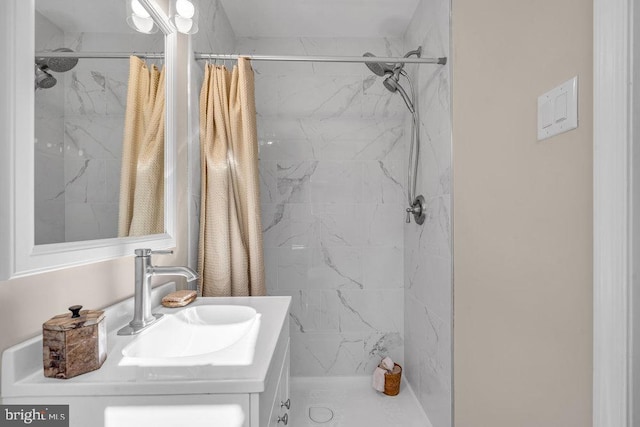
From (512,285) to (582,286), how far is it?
0.26 meters

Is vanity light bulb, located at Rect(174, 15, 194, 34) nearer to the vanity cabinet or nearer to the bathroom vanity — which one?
the bathroom vanity

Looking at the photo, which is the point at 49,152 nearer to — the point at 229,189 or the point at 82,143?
the point at 82,143

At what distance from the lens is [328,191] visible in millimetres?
2100

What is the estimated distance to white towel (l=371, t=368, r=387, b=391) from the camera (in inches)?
77.1

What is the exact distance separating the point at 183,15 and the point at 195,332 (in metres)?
1.22

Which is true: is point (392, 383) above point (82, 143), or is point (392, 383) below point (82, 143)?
below

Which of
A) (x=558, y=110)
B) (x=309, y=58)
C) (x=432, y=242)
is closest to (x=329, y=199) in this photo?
(x=432, y=242)

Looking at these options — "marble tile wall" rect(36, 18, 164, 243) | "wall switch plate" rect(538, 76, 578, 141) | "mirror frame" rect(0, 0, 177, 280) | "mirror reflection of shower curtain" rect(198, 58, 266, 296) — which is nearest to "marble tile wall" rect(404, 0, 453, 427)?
"wall switch plate" rect(538, 76, 578, 141)

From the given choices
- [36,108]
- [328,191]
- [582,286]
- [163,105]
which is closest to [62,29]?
[36,108]

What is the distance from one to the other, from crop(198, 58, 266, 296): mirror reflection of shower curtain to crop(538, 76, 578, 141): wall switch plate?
44.2 inches

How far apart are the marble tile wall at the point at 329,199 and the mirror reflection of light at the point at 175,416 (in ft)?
4.92

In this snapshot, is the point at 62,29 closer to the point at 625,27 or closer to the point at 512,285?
the point at 625,27

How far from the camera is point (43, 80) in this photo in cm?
68

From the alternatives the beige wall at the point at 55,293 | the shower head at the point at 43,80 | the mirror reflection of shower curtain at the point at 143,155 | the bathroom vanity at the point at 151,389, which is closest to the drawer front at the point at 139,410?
the bathroom vanity at the point at 151,389
